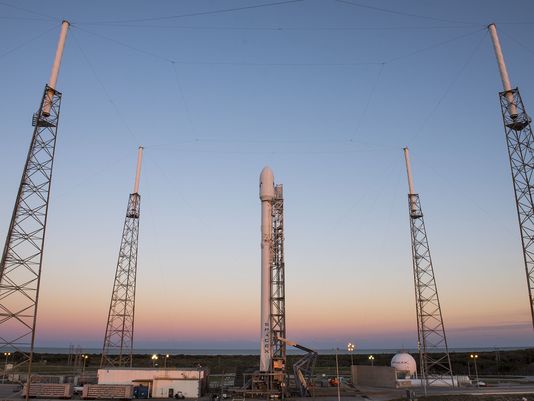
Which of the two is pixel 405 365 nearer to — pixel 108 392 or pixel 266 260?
pixel 266 260

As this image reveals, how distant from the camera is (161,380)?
43.2 metres

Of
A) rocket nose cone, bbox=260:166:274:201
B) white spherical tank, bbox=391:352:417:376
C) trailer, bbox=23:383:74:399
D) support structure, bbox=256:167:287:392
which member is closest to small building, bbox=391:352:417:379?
white spherical tank, bbox=391:352:417:376

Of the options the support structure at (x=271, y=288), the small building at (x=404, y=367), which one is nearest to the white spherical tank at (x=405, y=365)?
the small building at (x=404, y=367)

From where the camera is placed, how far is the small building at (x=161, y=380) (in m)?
42.8

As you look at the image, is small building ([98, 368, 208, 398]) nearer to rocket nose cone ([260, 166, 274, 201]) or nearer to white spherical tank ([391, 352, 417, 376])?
rocket nose cone ([260, 166, 274, 201])

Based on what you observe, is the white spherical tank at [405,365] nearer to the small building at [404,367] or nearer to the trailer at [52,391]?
the small building at [404,367]

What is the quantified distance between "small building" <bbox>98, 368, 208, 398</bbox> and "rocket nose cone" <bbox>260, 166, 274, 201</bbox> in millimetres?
18835

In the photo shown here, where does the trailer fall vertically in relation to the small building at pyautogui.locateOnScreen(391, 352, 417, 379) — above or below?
below

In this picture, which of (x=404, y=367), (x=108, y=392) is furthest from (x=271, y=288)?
(x=404, y=367)

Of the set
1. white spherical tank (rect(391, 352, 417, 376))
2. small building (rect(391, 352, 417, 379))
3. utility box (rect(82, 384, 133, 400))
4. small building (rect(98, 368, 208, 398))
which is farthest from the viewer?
white spherical tank (rect(391, 352, 417, 376))

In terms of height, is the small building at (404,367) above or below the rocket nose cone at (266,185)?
below

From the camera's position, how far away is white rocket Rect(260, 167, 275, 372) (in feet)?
141

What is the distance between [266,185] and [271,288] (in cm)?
1083

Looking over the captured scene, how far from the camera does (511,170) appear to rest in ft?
137
